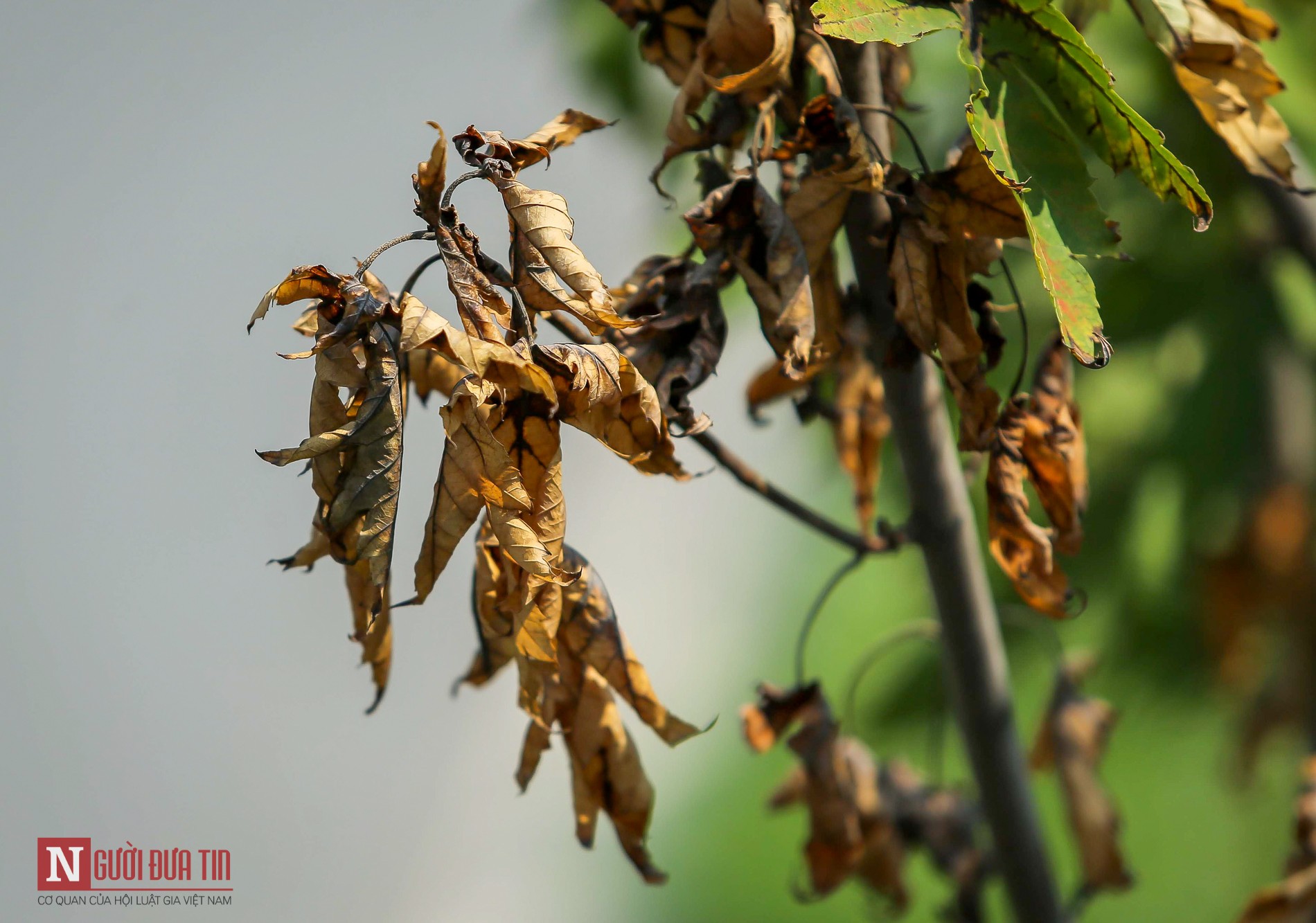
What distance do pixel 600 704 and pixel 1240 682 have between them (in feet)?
4.15

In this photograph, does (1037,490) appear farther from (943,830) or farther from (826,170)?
(943,830)

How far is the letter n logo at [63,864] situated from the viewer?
77 cm

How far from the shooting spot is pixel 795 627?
281 cm

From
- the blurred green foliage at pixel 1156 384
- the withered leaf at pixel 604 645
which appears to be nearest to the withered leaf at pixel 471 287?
the withered leaf at pixel 604 645

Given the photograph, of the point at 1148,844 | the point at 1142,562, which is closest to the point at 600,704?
the point at 1142,562

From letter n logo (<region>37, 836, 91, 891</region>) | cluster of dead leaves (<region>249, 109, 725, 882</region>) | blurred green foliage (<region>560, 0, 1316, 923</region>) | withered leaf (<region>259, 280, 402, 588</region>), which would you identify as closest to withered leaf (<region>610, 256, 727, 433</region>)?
cluster of dead leaves (<region>249, 109, 725, 882</region>)

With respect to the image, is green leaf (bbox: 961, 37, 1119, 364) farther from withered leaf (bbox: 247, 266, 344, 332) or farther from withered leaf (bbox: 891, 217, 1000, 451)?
withered leaf (bbox: 247, 266, 344, 332)

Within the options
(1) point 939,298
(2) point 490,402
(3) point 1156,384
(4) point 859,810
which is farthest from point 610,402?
(3) point 1156,384

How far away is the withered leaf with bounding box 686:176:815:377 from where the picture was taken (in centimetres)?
43

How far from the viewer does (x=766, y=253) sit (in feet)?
1.42

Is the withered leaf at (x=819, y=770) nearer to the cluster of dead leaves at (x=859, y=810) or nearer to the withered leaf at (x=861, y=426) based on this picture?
the cluster of dead leaves at (x=859, y=810)

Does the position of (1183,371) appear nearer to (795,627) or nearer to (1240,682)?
(1240,682)

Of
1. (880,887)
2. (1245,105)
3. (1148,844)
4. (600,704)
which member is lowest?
A: (1148,844)

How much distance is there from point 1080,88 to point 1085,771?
51 cm
